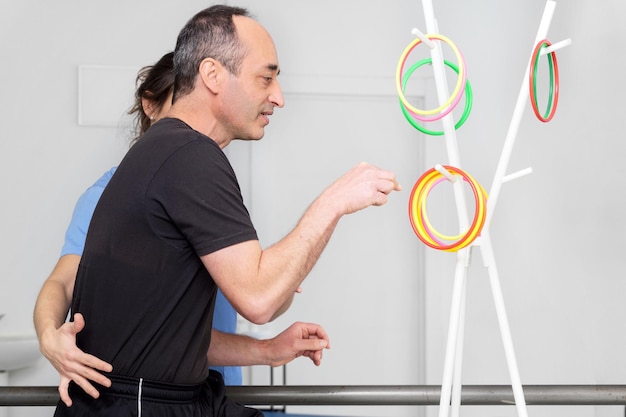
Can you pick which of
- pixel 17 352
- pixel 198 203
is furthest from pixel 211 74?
pixel 17 352

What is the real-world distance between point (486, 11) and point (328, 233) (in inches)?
114

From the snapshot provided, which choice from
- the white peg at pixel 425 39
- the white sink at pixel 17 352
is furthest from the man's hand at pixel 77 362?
the white sink at pixel 17 352

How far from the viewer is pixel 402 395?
5.40ft

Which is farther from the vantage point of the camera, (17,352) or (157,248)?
(17,352)

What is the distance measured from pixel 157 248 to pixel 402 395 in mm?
615

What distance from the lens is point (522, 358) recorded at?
3645 mm

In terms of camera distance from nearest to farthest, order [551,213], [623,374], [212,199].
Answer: [212,199]
[623,374]
[551,213]

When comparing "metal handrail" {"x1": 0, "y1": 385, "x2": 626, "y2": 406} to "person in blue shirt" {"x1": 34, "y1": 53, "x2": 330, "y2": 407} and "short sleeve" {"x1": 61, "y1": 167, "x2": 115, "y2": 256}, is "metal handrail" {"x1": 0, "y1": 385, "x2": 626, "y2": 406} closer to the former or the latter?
"person in blue shirt" {"x1": 34, "y1": 53, "x2": 330, "y2": 407}

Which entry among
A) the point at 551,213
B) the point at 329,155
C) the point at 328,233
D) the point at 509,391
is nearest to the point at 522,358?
the point at 551,213

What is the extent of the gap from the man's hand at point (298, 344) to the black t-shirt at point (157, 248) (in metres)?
0.32

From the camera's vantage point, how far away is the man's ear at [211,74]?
1498mm

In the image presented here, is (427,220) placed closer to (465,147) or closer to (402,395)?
(402,395)

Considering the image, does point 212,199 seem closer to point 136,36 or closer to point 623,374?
point 623,374

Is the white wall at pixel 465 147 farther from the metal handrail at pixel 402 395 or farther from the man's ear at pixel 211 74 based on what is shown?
the man's ear at pixel 211 74
